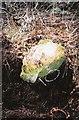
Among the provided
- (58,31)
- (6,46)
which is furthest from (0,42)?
(58,31)

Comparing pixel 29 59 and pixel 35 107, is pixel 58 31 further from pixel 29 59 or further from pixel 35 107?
pixel 35 107

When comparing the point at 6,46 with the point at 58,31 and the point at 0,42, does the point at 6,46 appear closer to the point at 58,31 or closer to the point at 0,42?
the point at 0,42

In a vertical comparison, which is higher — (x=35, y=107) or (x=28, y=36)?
(x=28, y=36)

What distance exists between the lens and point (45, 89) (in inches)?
212

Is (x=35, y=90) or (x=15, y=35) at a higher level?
(x=15, y=35)

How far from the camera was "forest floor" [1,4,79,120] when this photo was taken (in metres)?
5.37

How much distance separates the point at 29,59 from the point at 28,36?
193 millimetres

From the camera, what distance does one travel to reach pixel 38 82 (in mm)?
5359

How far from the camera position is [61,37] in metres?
5.39

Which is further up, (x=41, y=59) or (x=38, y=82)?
(x=41, y=59)

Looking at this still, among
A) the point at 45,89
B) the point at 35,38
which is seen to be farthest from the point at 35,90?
the point at 35,38

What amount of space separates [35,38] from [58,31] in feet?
0.66

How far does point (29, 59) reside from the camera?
536 cm

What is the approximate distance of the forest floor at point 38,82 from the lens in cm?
537
